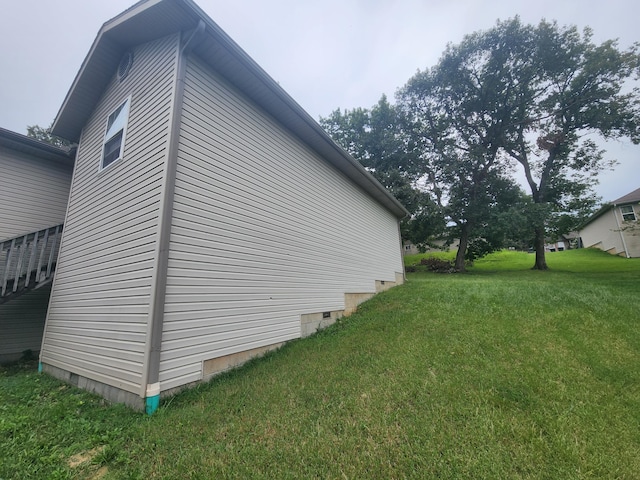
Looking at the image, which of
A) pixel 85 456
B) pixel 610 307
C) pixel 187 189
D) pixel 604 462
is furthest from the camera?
pixel 610 307

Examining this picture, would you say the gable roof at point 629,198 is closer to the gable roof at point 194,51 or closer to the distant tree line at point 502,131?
the distant tree line at point 502,131

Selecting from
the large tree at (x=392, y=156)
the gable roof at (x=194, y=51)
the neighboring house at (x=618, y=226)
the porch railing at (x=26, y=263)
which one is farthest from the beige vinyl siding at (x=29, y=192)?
the neighboring house at (x=618, y=226)

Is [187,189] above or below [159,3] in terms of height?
below

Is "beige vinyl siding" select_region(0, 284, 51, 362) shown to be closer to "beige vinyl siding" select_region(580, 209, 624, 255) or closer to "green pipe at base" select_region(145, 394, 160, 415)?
"green pipe at base" select_region(145, 394, 160, 415)

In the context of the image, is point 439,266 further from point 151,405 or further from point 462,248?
point 151,405

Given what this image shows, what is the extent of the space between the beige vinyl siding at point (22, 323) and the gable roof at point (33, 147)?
10.9 feet

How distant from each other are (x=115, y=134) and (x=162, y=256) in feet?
11.3

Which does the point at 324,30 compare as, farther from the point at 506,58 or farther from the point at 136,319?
the point at 506,58

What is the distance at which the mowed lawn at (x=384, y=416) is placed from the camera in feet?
7.03

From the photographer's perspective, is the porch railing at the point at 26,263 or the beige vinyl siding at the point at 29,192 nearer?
the porch railing at the point at 26,263

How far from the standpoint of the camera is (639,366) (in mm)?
3412

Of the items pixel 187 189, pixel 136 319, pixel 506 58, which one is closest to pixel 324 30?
pixel 187 189

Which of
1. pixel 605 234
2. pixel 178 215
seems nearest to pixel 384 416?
pixel 178 215

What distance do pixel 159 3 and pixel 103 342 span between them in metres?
5.08
